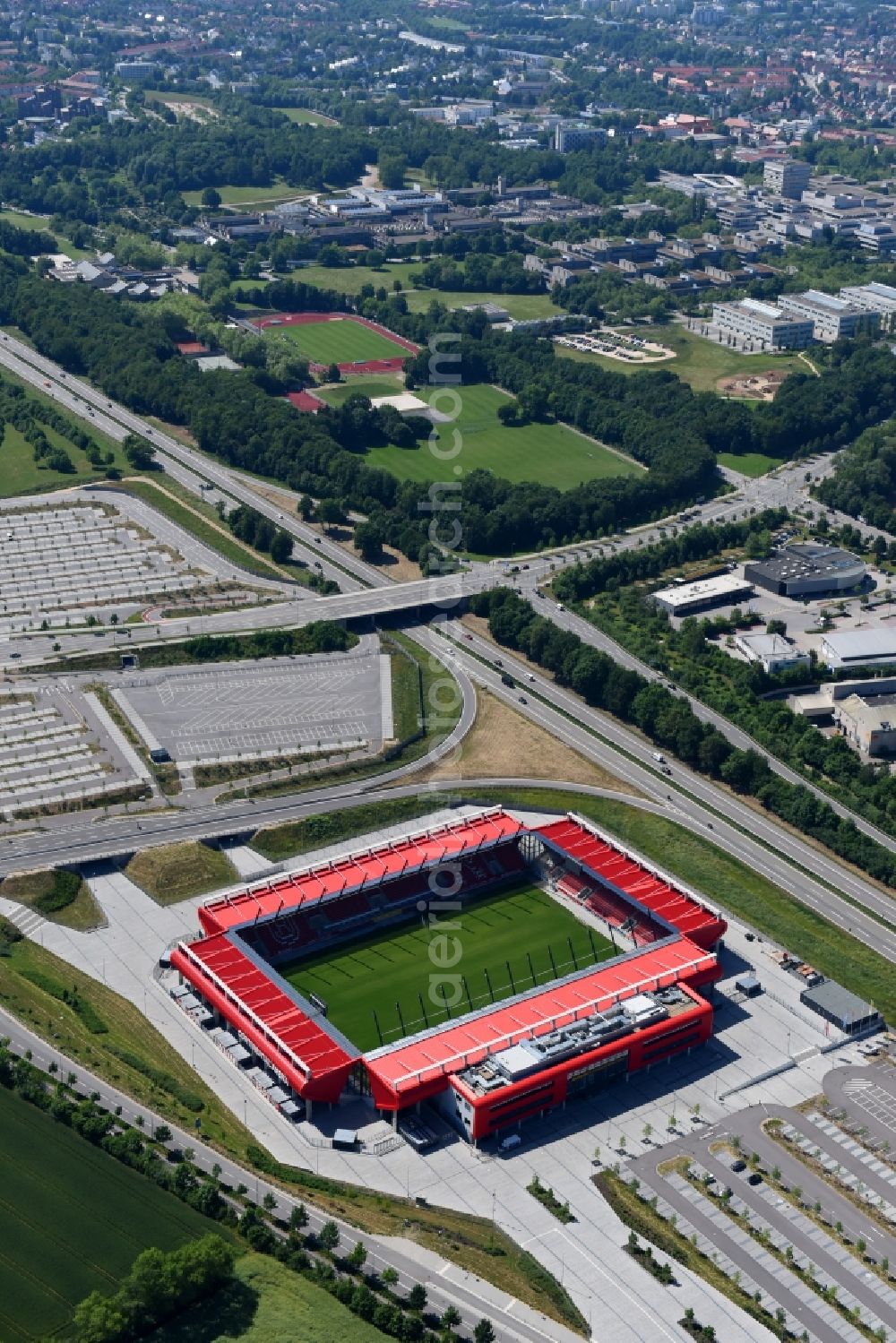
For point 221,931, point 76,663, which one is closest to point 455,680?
point 76,663

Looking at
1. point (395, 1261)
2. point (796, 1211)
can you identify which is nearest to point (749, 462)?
point (796, 1211)

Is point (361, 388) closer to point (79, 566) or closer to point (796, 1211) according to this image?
point (79, 566)

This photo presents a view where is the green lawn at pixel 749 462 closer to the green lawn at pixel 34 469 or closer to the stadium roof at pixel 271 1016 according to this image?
the green lawn at pixel 34 469

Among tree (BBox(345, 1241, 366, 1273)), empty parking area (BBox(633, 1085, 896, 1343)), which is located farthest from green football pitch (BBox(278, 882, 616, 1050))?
tree (BBox(345, 1241, 366, 1273))

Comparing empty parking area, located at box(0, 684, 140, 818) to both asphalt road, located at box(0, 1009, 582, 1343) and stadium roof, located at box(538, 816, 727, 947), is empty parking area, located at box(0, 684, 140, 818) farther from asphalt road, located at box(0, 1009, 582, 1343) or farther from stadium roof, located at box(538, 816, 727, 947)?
stadium roof, located at box(538, 816, 727, 947)

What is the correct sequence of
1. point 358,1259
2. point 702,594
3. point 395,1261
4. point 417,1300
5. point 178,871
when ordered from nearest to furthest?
1. point 417,1300
2. point 358,1259
3. point 395,1261
4. point 178,871
5. point 702,594

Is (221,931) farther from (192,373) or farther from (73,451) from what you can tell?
(192,373)
